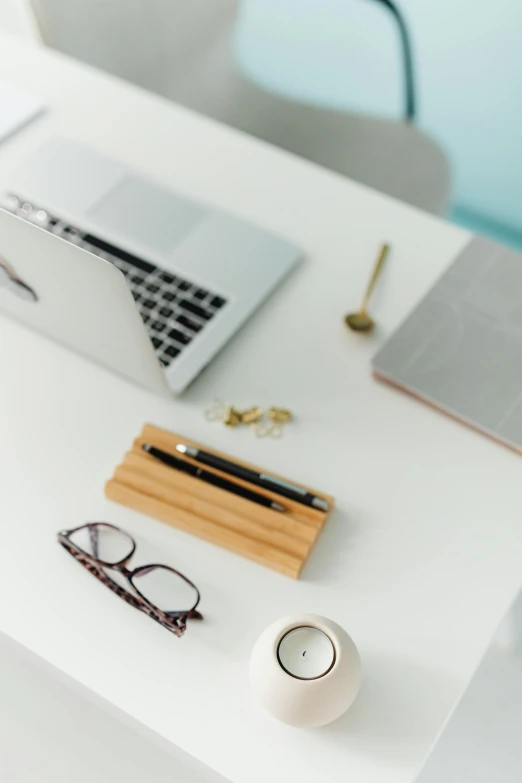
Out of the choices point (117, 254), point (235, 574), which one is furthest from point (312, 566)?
point (117, 254)

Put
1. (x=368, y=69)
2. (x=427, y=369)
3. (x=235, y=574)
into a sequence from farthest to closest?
1. (x=368, y=69)
2. (x=427, y=369)
3. (x=235, y=574)

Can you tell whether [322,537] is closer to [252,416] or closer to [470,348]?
[252,416]

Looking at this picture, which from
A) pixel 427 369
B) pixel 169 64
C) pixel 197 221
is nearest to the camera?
pixel 427 369

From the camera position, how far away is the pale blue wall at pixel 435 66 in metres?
1.92

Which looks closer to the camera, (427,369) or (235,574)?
(235,574)

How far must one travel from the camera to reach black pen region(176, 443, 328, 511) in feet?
2.34

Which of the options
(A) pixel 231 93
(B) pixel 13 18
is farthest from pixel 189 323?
(B) pixel 13 18

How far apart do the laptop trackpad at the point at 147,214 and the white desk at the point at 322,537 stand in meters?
0.06

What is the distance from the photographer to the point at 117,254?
0.90 metres

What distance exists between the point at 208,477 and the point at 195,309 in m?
0.22

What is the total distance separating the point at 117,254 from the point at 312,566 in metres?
0.44

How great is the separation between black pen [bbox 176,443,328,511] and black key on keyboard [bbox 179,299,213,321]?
6.7 inches

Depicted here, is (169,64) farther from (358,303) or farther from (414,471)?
(414,471)

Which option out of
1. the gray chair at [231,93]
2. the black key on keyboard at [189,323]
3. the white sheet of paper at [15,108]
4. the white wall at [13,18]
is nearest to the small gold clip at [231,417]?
the black key on keyboard at [189,323]
